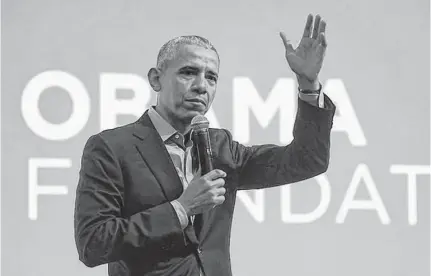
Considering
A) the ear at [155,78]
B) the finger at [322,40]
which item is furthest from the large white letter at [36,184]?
the finger at [322,40]

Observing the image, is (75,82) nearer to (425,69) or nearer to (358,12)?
(358,12)

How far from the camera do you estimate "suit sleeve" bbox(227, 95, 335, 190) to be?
188 centimetres

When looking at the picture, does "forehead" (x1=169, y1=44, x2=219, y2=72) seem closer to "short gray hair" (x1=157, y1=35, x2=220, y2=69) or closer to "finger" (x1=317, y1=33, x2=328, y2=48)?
"short gray hair" (x1=157, y1=35, x2=220, y2=69)

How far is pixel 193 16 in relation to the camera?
372cm

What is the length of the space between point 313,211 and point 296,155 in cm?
191

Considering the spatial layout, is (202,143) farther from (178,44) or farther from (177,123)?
(178,44)

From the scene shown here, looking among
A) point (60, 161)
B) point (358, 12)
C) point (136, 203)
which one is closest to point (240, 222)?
point (60, 161)

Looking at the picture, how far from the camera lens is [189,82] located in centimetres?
184

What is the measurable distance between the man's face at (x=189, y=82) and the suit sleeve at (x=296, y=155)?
23cm

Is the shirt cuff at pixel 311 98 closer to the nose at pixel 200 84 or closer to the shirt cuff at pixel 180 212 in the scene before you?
the nose at pixel 200 84

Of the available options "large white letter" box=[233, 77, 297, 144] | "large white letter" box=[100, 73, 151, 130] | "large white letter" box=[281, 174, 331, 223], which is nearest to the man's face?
"large white letter" box=[100, 73, 151, 130]

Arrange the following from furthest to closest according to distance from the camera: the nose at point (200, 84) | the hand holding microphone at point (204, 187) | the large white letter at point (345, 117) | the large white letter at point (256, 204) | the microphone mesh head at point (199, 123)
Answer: the large white letter at point (345, 117), the large white letter at point (256, 204), the nose at point (200, 84), the microphone mesh head at point (199, 123), the hand holding microphone at point (204, 187)

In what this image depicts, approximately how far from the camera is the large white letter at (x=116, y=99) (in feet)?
11.8

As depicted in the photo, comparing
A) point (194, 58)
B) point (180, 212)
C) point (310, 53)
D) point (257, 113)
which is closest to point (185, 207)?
point (180, 212)
